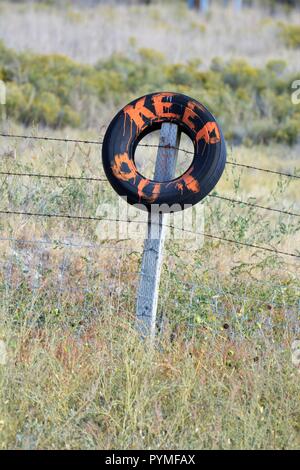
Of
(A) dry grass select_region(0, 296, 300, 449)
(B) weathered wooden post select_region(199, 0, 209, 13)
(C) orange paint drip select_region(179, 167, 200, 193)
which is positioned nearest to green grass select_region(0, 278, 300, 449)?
(A) dry grass select_region(0, 296, 300, 449)

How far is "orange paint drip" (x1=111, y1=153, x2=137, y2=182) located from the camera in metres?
5.14

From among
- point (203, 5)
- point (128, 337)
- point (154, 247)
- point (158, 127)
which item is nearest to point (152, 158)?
point (158, 127)

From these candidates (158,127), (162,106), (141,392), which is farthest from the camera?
(158,127)

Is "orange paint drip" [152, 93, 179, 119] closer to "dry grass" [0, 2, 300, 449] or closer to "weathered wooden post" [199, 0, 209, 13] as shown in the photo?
"dry grass" [0, 2, 300, 449]

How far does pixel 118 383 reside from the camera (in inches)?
185

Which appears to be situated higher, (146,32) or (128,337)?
(146,32)

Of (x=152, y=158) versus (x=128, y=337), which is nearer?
(x=128, y=337)

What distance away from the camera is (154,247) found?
516 centimetres

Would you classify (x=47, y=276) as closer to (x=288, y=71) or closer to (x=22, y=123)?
(x=22, y=123)

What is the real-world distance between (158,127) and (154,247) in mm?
824

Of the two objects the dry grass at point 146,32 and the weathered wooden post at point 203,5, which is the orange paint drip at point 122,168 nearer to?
the dry grass at point 146,32

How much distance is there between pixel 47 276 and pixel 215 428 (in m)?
2.33

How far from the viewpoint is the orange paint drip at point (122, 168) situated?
202 inches

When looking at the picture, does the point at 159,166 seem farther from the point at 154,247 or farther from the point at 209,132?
the point at 154,247
